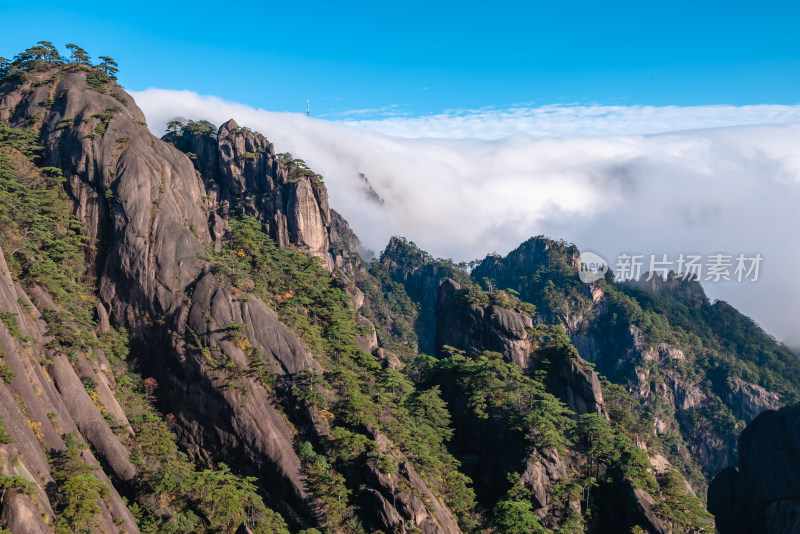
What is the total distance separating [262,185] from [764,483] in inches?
3525

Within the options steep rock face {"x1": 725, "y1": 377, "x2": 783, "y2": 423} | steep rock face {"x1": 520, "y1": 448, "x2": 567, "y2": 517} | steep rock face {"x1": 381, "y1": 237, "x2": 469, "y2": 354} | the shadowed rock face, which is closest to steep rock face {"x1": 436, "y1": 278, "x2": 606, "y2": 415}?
steep rock face {"x1": 520, "y1": 448, "x2": 567, "y2": 517}

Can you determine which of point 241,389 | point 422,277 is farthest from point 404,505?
point 422,277

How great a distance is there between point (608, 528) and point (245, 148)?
3429 inches

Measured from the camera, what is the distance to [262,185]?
364ft

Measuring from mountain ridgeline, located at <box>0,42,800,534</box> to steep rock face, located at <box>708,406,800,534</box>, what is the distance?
1.13 ft

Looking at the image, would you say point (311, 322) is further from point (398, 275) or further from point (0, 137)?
point (398, 275)

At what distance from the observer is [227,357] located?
6341cm

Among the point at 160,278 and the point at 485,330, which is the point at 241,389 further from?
the point at 485,330

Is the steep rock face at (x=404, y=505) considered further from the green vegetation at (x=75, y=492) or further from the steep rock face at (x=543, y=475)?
the green vegetation at (x=75, y=492)

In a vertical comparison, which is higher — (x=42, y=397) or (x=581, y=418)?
(x=42, y=397)

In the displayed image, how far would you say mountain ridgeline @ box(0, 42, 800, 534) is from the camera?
1998 inches

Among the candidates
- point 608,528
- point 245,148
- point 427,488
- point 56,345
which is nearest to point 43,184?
point 56,345

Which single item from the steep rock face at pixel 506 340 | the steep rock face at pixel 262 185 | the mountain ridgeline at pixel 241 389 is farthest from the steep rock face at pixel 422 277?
the mountain ridgeline at pixel 241 389

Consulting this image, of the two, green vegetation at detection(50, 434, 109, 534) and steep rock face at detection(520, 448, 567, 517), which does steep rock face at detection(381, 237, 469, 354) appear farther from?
green vegetation at detection(50, 434, 109, 534)
